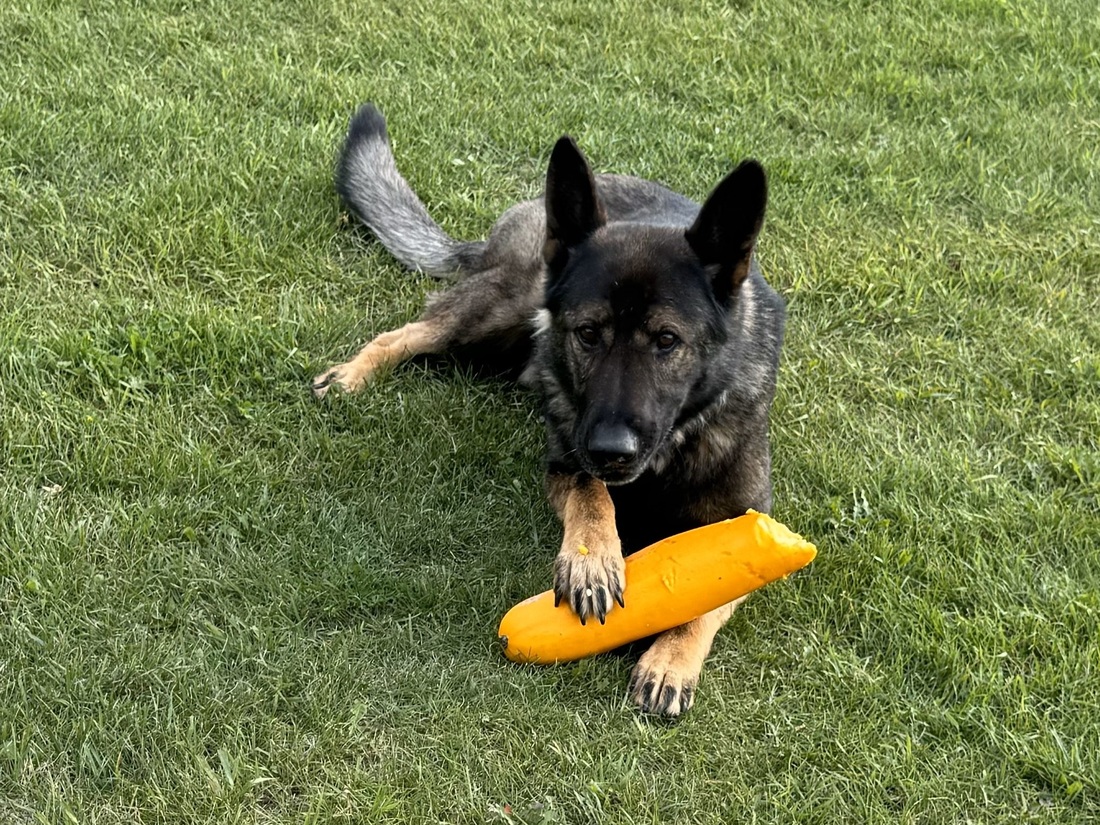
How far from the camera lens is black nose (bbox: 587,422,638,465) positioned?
344 centimetres

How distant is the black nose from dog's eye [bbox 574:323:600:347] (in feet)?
1.25

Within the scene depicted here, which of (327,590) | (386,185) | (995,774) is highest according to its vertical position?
(386,185)

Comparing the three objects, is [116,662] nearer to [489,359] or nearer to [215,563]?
[215,563]

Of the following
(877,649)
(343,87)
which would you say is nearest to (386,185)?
(343,87)

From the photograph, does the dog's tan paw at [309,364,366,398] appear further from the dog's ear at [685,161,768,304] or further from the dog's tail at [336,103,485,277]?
the dog's ear at [685,161,768,304]

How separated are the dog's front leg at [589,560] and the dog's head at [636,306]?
0.15 m

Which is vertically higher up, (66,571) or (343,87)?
(343,87)

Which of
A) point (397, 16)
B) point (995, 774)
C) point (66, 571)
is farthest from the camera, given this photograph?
point (397, 16)

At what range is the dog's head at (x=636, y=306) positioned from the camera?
3.55 m

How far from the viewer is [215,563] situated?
3855 millimetres

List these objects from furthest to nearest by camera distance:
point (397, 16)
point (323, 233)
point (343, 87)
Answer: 1. point (397, 16)
2. point (343, 87)
3. point (323, 233)

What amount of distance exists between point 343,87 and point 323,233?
1.43 meters

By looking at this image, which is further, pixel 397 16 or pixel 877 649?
pixel 397 16

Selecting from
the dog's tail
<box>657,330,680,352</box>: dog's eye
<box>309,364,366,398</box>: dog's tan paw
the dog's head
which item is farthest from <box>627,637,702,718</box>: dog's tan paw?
the dog's tail
